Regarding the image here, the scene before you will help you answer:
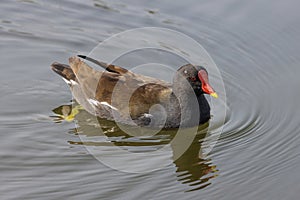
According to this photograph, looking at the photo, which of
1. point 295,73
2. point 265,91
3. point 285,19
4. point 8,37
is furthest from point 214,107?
point 8,37

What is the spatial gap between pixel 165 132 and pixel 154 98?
1.46ft

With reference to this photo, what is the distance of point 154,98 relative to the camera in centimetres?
810

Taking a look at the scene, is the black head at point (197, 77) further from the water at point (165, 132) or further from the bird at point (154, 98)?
the water at point (165, 132)

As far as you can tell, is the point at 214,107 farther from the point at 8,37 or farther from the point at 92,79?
the point at 8,37

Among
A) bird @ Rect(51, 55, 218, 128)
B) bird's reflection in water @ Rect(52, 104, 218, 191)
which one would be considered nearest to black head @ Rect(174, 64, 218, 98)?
bird @ Rect(51, 55, 218, 128)

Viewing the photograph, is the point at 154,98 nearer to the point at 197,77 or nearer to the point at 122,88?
the point at 122,88

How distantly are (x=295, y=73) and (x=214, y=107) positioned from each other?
Result: 1.32 m

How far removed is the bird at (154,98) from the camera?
8016mm

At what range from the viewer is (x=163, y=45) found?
385 inches

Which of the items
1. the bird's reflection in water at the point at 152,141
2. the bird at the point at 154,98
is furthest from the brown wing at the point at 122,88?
the bird's reflection in water at the point at 152,141

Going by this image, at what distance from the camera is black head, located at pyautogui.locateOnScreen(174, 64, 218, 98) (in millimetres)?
7934

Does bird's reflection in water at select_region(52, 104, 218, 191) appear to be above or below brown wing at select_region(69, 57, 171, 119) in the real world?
below

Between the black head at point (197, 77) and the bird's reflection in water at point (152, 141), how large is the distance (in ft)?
1.49

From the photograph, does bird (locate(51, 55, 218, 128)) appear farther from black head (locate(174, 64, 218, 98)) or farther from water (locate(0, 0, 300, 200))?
water (locate(0, 0, 300, 200))
